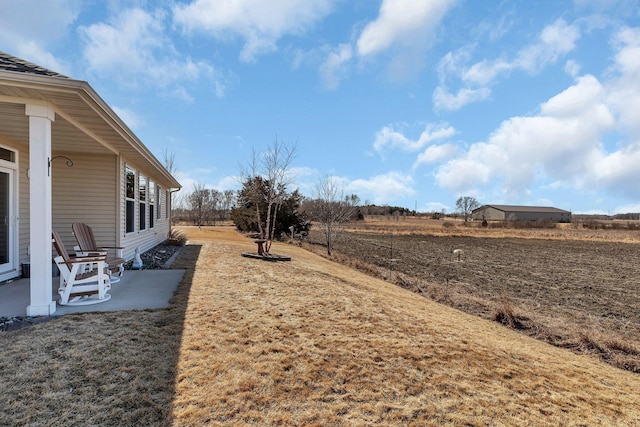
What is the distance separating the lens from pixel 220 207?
43719 mm

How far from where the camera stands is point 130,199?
8062mm

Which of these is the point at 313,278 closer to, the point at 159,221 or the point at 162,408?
the point at 162,408

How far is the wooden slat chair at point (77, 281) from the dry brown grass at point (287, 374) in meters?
0.68

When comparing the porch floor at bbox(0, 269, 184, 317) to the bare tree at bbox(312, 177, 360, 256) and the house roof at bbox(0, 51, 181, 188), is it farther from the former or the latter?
the bare tree at bbox(312, 177, 360, 256)

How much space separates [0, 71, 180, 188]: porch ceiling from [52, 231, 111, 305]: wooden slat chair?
1481 millimetres

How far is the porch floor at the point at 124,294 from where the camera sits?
3982mm

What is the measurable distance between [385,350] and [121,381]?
2.20 metres

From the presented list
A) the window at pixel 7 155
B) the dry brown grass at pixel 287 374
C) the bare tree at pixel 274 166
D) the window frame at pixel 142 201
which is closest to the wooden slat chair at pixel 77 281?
the dry brown grass at pixel 287 374

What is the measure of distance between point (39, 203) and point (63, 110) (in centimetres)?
118

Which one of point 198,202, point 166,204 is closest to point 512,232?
point 198,202

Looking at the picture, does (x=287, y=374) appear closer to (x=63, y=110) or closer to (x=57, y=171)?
(x=63, y=110)

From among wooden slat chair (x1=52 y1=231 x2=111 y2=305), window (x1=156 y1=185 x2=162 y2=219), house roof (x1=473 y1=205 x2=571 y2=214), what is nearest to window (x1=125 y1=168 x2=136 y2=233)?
window (x1=156 y1=185 x2=162 y2=219)

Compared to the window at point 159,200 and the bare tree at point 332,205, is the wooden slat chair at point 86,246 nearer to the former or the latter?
the window at point 159,200

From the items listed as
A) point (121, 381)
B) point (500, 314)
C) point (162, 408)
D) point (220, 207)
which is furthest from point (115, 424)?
point (220, 207)
